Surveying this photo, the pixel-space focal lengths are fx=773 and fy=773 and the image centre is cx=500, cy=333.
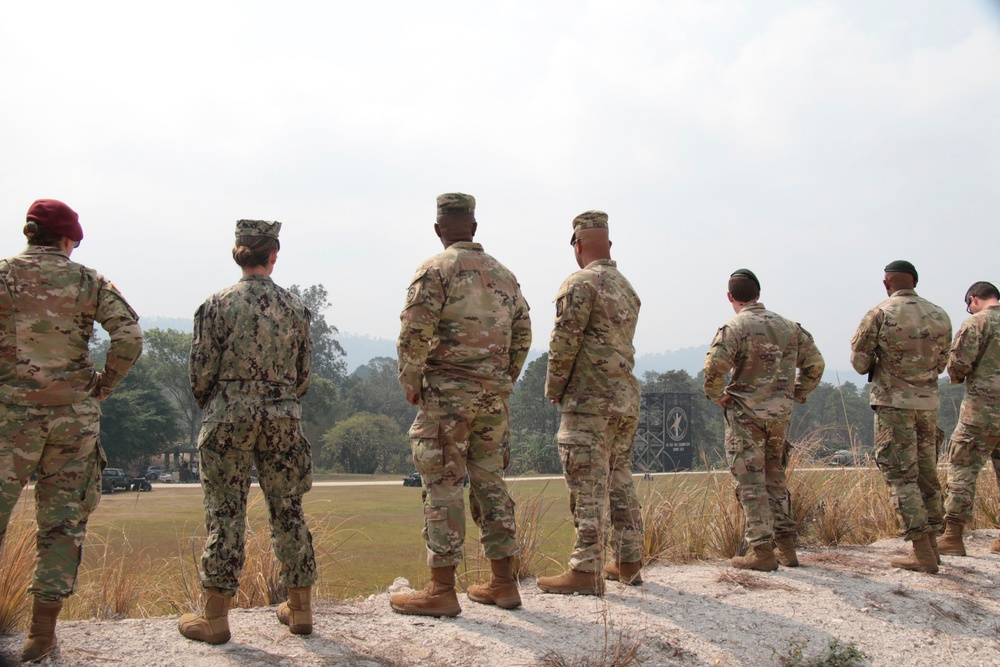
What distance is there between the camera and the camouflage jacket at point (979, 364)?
6957 mm

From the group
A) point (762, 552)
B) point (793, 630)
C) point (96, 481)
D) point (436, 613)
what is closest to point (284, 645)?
point (436, 613)

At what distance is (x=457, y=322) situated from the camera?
461cm

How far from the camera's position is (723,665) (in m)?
4.23

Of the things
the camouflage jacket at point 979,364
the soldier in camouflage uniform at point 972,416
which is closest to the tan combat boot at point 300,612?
the soldier in camouflage uniform at point 972,416

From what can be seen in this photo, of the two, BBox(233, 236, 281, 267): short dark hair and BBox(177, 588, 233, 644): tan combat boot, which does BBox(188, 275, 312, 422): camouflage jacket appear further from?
BBox(177, 588, 233, 644): tan combat boot

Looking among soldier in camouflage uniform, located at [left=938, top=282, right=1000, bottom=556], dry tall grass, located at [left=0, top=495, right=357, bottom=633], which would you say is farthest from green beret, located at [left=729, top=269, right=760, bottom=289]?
dry tall grass, located at [left=0, top=495, right=357, bottom=633]

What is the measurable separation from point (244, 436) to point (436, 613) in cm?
154

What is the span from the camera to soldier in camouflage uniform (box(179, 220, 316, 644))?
13.3 ft

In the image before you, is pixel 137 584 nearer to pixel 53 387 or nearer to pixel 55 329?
pixel 53 387

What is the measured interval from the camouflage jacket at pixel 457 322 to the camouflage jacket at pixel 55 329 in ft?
4.79

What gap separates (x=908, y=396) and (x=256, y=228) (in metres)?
5.25

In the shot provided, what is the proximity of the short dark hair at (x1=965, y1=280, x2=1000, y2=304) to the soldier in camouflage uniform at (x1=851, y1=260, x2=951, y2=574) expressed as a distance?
3.95 feet

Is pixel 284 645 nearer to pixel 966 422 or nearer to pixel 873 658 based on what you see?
pixel 873 658

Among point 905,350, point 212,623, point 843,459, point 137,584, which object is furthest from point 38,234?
point 843,459
